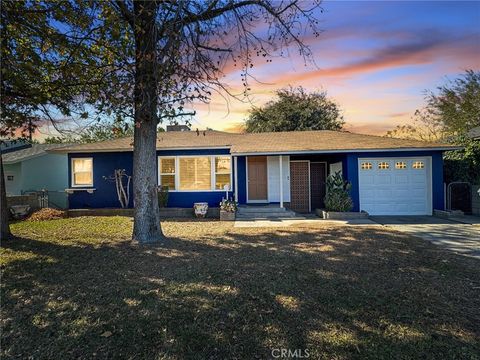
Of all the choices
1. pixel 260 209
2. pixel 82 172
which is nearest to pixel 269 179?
pixel 260 209

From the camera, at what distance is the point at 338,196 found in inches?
461

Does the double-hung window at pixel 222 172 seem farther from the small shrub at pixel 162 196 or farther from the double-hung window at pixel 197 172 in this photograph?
the small shrub at pixel 162 196

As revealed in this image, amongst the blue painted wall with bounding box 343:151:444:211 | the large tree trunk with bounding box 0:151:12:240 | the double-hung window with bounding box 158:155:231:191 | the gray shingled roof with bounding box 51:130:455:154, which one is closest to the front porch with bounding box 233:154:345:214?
the double-hung window with bounding box 158:155:231:191

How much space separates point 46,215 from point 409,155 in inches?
593

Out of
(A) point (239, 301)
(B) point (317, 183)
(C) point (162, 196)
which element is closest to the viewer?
(A) point (239, 301)

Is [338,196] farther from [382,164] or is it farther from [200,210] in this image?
[200,210]

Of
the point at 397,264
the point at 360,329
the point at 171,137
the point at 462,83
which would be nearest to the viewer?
the point at 360,329

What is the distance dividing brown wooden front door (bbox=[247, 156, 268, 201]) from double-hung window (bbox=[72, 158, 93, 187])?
24.7 ft

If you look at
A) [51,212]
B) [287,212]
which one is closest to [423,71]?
[287,212]

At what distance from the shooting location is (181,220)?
38.4ft

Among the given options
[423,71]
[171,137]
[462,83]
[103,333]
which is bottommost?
[103,333]

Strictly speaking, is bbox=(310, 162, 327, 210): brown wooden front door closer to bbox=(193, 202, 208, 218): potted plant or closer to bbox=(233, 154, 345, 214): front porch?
bbox=(233, 154, 345, 214): front porch

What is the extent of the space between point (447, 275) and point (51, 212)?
13863 millimetres

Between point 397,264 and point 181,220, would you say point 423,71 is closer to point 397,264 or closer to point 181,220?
point 397,264
